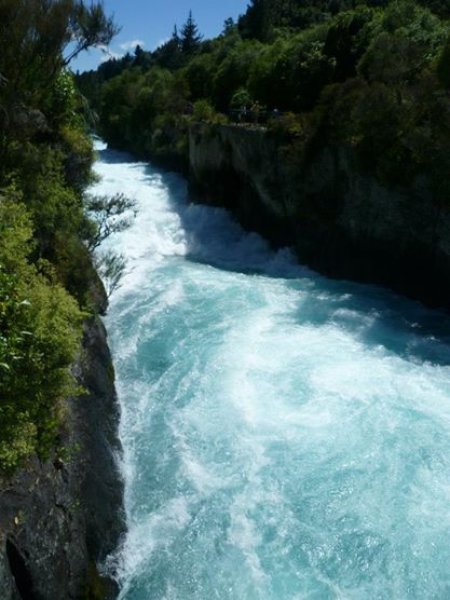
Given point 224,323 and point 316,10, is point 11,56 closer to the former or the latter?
point 224,323

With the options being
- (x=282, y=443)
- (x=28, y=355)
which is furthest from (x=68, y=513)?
(x=282, y=443)

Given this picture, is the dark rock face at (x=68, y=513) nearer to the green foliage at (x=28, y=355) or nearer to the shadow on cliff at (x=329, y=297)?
the green foliage at (x=28, y=355)

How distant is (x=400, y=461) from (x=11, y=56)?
41.1 feet

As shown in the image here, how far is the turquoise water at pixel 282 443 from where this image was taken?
9891 millimetres

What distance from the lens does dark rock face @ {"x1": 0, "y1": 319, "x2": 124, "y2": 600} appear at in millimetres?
7824

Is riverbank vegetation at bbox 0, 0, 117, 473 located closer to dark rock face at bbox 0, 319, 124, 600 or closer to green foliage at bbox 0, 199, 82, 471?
green foliage at bbox 0, 199, 82, 471

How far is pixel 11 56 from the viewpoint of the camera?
14047mm

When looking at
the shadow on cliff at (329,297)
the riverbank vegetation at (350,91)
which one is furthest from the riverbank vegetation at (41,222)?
the riverbank vegetation at (350,91)

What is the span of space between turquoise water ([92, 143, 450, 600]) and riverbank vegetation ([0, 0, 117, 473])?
Answer: 2723 millimetres

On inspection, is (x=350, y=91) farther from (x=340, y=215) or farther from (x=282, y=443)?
(x=282, y=443)

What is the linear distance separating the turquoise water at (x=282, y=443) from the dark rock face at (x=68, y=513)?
26.9 inches

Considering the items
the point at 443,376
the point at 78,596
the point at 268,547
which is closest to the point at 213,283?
the point at 443,376

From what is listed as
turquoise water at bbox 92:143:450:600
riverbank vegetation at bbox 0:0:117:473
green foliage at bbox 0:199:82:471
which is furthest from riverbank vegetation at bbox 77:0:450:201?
green foliage at bbox 0:199:82:471

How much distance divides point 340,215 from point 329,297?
4.72m
